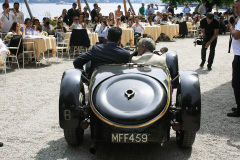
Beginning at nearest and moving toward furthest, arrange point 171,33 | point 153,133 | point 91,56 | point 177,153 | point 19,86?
point 153,133, point 177,153, point 91,56, point 19,86, point 171,33

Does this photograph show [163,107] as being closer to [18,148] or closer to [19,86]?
[18,148]

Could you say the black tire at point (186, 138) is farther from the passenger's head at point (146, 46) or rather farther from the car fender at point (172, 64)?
the car fender at point (172, 64)

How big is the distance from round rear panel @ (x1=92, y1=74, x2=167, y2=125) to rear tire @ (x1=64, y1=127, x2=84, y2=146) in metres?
0.57

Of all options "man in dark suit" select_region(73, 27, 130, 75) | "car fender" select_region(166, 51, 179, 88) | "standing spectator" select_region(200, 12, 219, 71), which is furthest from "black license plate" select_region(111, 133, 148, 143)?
"standing spectator" select_region(200, 12, 219, 71)

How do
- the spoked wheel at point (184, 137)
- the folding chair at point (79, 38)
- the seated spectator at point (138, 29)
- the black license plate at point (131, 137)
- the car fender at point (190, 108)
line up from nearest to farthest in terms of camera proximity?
the black license plate at point (131, 137) < the car fender at point (190, 108) < the spoked wheel at point (184, 137) < the folding chair at point (79, 38) < the seated spectator at point (138, 29)

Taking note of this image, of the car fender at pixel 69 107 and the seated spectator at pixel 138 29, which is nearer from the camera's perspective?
the car fender at pixel 69 107

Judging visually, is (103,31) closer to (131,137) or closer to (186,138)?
(186,138)

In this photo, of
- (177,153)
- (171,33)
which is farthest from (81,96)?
(171,33)

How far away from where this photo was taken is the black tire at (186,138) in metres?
4.09

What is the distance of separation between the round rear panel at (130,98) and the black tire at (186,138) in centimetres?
57

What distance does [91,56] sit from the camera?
16.0ft

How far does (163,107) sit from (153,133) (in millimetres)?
283

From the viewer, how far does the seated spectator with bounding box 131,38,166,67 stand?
4.60 meters

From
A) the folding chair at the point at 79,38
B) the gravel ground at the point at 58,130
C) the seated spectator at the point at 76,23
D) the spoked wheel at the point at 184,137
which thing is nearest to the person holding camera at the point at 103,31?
the folding chair at the point at 79,38
